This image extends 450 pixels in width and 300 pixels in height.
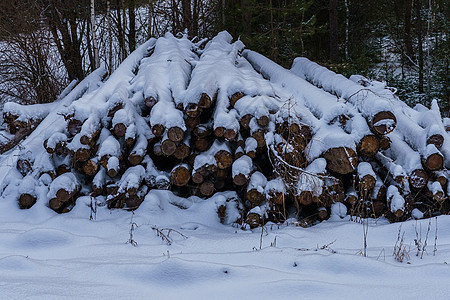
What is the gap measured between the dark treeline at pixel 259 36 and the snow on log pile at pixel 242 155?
574 centimetres

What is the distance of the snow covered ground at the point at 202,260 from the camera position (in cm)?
233

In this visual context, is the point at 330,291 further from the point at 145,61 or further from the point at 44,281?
the point at 145,61

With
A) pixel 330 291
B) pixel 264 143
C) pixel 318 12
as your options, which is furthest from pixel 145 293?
pixel 318 12

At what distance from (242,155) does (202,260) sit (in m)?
1.91

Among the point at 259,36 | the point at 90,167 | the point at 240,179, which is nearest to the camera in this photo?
the point at 240,179

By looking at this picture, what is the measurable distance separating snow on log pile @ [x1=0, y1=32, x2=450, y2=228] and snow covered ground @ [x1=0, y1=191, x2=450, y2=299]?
11.8 inches

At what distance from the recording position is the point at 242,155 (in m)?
4.59

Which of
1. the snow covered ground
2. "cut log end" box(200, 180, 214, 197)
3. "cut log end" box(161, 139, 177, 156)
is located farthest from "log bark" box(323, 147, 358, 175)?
"cut log end" box(161, 139, 177, 156)

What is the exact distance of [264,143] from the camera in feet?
15.0

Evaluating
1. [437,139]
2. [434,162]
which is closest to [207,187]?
[434,162]

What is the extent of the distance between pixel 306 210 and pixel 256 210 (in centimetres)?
70

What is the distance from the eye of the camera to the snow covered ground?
91.8 inches

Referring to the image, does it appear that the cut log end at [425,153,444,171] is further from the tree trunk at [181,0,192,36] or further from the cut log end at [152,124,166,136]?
the tree trunk at [181,0,192,36]

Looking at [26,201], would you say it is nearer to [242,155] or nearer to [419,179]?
[242,155]
